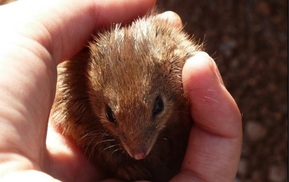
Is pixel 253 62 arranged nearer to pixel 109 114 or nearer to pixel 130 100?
pixel 109 114

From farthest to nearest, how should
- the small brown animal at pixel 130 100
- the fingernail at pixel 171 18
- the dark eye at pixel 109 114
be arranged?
the fingernail at pixel 171 18
the dark eye at pixel 109 114
the small brown animal at pixel 130 100

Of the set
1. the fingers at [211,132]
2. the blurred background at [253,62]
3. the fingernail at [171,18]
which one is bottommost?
the blurred background at [253,62]

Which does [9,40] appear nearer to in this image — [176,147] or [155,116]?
[155,116]

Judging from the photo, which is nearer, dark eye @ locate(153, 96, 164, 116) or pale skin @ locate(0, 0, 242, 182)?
pale skin @ locate(0, 0, 242, 182)

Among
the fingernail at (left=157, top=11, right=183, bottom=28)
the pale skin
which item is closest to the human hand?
the pale skin

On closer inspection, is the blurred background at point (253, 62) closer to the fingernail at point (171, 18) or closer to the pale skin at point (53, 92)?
the fingernail at point (171, 18)

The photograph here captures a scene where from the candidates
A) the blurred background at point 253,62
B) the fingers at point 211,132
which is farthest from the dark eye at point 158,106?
the blurred background at point 253,62

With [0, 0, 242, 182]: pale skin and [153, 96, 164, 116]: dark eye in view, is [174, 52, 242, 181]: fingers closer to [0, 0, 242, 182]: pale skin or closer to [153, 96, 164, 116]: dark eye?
[0, 0, 242, 182]: pale skin
